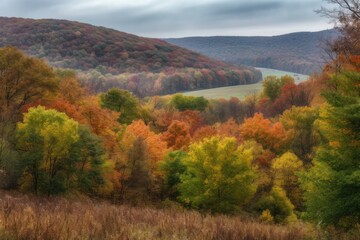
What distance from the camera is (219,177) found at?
99.3 feet

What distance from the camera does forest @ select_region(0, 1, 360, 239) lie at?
8.74 metres

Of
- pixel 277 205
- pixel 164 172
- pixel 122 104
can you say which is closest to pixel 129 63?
pixel 122 104

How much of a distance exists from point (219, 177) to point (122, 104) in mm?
36230

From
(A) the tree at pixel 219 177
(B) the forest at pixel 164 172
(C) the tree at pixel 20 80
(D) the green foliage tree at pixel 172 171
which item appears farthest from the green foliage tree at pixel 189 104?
(A) the tree at pixel 219 177

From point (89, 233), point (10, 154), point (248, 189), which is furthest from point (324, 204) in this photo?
point (10, 154)

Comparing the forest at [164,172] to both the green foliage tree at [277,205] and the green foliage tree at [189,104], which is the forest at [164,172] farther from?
the green foliage tree at [189,104]

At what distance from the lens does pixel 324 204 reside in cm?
1336

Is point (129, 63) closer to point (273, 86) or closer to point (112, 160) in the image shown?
point (273, 86)

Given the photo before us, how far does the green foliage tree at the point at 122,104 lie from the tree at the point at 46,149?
1244 inches

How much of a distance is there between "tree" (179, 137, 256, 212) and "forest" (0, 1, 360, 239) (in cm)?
9

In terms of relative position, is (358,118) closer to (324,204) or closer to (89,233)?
(324,204)

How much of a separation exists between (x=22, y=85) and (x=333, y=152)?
32.8 metres

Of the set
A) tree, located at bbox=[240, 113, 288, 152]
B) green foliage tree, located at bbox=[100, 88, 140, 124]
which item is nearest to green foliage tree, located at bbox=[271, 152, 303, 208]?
tree, located at bbox=[240, 113, 288, 152]

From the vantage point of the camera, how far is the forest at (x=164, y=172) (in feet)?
28.7
